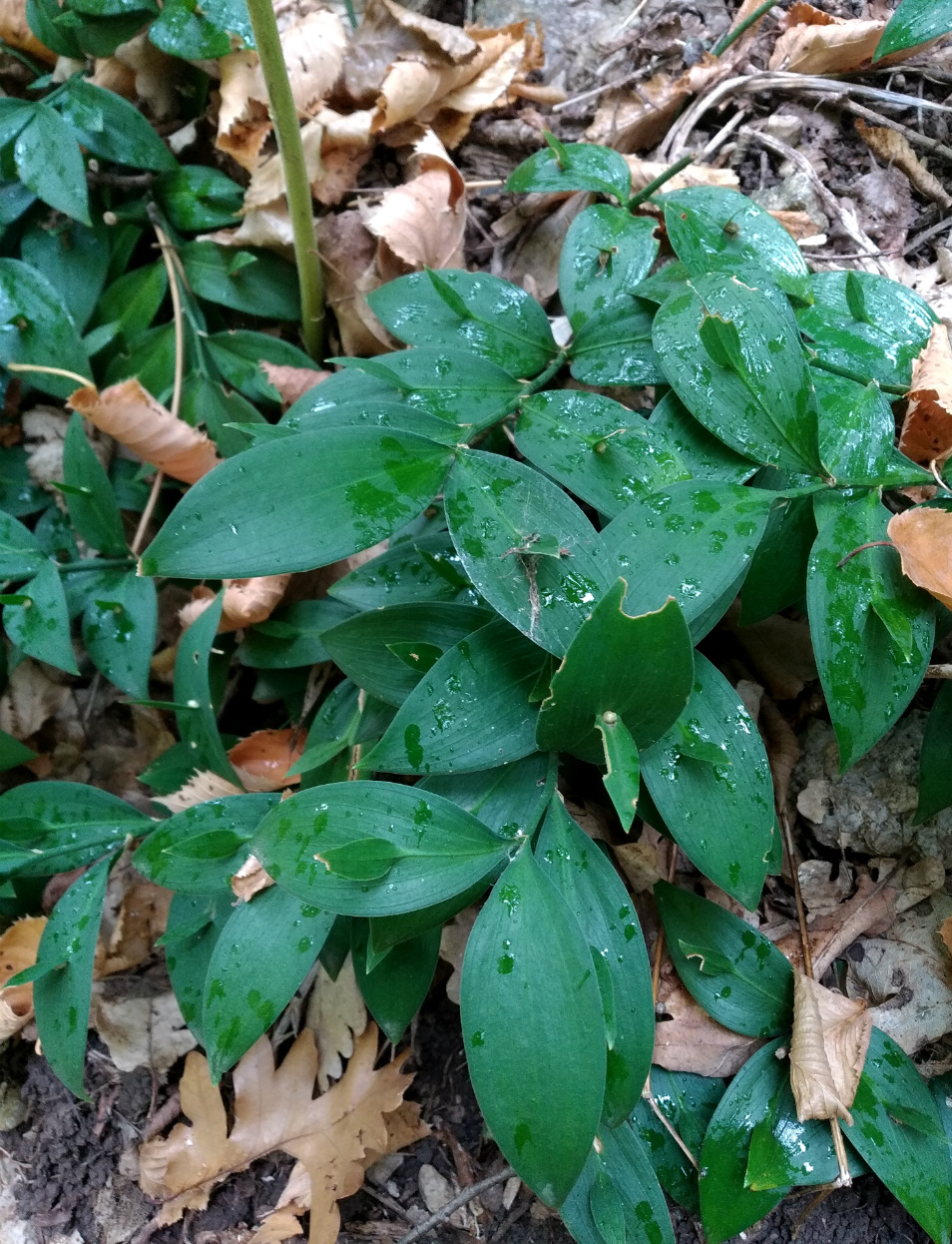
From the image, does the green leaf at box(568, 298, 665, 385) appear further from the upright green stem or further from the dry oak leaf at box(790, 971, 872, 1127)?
the dry oak leaf at box(790, 971, 872, 1127)

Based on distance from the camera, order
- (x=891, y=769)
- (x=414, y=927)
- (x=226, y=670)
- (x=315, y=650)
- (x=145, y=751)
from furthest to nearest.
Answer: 1. (x=145, y=751)
2. (x=226, y=670)
3. (x=315, y=650)
4. (x=891, y=769)
5. (x=414, y=927)

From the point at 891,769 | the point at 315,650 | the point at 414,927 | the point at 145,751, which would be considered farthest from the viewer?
the point at 145,751

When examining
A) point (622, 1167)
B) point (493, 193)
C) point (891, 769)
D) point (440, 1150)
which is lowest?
point (440, 1150)

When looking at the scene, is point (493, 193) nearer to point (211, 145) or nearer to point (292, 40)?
point (292, 40)

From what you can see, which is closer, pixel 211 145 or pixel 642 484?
pixel 642 484

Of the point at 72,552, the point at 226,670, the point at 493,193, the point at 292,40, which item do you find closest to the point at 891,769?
the point at 226,670

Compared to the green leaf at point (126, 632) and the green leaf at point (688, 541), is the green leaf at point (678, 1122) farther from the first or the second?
the green leaf at point (126, 632)

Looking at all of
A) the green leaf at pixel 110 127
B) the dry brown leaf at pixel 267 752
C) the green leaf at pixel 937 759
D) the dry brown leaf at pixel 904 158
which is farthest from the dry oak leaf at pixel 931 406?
the green leaf at pixel 110 127

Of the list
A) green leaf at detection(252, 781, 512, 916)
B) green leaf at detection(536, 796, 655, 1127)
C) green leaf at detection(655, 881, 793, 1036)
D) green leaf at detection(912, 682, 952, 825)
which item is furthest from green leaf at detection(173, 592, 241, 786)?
green leaf at detection(912, 682, 952, 825)

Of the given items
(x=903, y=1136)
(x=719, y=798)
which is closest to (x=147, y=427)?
(x=719, y=798)
